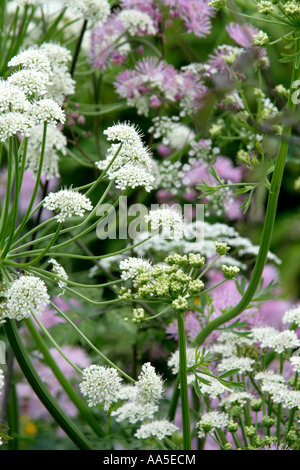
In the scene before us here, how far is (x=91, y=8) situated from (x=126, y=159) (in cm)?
55

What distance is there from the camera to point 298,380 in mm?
1091

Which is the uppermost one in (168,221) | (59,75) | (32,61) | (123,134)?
(59,75)

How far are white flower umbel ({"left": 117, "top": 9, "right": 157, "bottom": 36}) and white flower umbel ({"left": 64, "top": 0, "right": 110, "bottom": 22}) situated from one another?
47mm

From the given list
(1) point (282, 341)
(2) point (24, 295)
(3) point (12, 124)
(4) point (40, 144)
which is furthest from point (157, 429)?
(4) point (40, 144)

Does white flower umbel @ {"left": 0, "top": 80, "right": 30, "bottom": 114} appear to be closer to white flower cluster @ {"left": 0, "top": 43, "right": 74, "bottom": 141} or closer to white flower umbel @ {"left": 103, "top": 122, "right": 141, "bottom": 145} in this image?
white flower cluster @ {"left": 0, "top": 43, "right": 74, "bottom": 141}

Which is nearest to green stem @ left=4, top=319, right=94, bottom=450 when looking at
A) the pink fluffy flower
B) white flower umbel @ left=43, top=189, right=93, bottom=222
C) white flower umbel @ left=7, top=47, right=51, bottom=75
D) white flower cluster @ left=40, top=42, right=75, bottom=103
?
white flower umbel @ left=43, top=189, right=93, bottom=222

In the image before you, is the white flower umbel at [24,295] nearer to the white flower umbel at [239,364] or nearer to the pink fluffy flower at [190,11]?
the white flower umbel at [239,364]

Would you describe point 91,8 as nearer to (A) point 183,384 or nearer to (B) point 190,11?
(B) point 190,11

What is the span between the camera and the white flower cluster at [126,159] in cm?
94

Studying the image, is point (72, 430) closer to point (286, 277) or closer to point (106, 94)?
point (286, 277)

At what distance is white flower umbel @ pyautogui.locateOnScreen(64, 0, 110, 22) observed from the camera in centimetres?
130

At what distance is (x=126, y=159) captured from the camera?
961mm

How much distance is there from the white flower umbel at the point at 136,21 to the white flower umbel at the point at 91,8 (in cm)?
5
